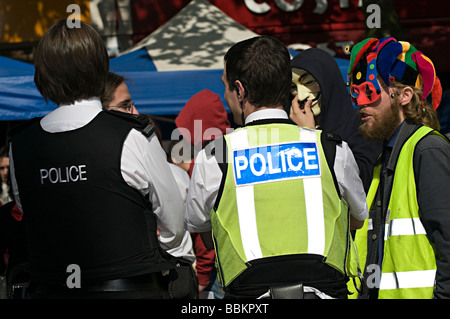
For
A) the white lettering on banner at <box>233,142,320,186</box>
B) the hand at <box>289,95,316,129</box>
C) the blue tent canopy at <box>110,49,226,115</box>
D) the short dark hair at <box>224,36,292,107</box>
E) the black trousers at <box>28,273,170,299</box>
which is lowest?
the black trousers at <box>28,273,170,299</box>

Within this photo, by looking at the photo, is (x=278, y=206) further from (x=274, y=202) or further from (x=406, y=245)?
(x=406, y=245)

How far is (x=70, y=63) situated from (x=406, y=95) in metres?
1.62

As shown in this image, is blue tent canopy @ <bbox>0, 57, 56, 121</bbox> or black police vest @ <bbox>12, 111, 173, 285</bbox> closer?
black police vest @ <bbox>12, 111, 173, 285</bbox>

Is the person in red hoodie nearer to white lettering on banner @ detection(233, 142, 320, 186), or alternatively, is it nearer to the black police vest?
white lettering on banner @ detection(233, 142, 320, 186)

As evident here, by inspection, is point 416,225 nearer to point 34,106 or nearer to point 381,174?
point 381,174

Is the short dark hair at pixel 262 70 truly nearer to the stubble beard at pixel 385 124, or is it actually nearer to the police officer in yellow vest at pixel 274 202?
the police officer in yellow vest at pixel 274 202

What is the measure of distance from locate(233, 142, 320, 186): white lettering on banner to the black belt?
480 mm

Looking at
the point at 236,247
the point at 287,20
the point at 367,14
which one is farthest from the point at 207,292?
the point at 287,20

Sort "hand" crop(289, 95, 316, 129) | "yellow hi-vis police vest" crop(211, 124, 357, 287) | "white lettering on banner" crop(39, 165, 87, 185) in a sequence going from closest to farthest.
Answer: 1. "white lettering on banner" crop(39, 165, 87, 185)
2. "yellow hi-vis police vest" crop(211, 124, 357, 287)
3. "hand" crop(289, 95, 316, 129)

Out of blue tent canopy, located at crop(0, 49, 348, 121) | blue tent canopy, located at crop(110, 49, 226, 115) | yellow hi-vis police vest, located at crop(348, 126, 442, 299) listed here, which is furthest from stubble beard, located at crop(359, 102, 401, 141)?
blue tent canopy, located at crop(110, 49, 226, 115)

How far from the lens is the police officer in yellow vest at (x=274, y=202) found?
2.46 m

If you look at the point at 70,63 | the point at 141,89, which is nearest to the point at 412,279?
the point at 70,63

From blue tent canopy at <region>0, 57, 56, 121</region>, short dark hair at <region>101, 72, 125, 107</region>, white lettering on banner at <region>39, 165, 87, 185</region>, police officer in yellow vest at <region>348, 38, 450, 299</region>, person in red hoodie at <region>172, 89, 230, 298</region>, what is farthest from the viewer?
blue tent canopy at <region>0, 57, 56, 121</region>

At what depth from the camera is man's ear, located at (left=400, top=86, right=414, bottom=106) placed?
314 cm
